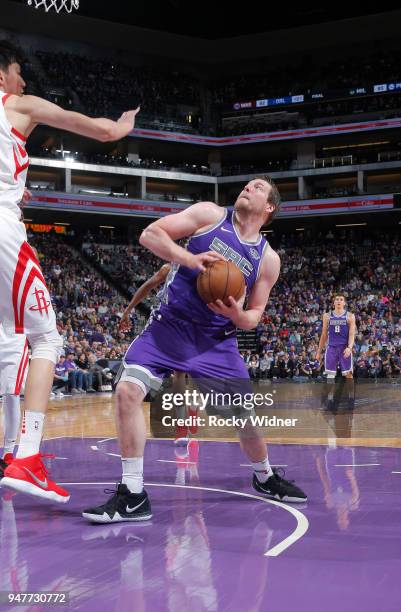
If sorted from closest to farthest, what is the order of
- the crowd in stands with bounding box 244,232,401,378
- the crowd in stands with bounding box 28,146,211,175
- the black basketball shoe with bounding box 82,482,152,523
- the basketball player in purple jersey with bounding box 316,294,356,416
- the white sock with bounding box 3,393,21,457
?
1. the black basketball shoe with bounding box 82,482,152,523
2. the white sock with bounding box 3,393,21,457
3. the basketball player in purple jersey with bounding box 316,294,356,416
4. the crowd in stands with bounding box 244,232,401,378
5. the crowd in stands with bounding box 28,146,211,175

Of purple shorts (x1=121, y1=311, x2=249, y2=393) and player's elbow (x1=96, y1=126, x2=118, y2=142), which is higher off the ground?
player's elbow (x1=96, y1=126, x2=118, y2=142)

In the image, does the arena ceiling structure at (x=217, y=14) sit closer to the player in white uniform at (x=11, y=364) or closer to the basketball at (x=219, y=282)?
the player in white uniform at (x=11, y=364)

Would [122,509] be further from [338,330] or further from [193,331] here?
[338,330]

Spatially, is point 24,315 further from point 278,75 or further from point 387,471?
point 278,75

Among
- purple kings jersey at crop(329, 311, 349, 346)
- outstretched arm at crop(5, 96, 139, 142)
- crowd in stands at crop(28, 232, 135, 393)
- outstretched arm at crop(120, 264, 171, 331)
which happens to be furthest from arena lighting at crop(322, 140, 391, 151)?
outstretched arm at crop(5, 96, 139, 142)

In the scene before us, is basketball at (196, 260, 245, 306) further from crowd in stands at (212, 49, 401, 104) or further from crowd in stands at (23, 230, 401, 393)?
crowd in stands at (212, 49, 401, 104)

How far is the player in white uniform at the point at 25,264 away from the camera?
3811 millimetres

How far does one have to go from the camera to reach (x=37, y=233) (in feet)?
113

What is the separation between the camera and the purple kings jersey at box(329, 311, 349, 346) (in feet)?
39.6

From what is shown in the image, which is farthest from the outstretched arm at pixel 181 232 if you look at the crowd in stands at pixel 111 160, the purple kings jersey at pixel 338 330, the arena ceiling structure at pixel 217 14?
the arena ceiling structure at pixel 217 14

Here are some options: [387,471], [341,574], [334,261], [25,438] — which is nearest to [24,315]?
[25,438]

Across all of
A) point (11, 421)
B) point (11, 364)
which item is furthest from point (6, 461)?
point (11, 364)

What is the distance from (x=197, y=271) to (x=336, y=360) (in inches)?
337

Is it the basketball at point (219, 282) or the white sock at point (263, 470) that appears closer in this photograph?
the basketball at point (219, 282)
